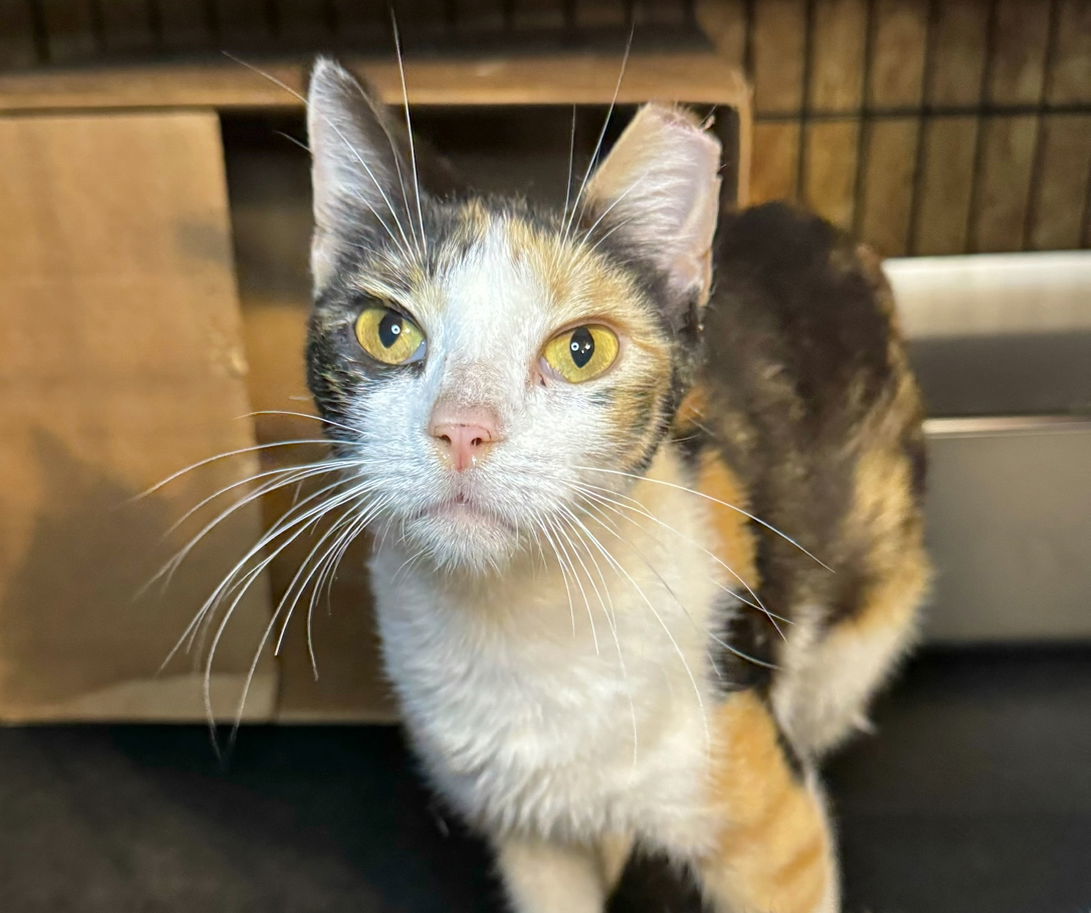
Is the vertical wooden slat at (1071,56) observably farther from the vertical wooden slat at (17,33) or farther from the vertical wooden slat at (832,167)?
the vertical wooden slat at (17,33)

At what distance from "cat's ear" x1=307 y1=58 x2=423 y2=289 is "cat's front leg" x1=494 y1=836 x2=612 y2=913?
22.3 inches

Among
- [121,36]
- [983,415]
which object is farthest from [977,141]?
[121,36]

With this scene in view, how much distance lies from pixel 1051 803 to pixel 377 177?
97 centimetres

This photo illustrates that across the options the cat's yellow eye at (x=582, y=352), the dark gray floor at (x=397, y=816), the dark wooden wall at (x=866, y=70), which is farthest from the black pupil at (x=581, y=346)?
the dark wooden wall at (x=866, y=70)

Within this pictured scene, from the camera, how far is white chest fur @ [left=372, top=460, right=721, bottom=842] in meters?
0.90

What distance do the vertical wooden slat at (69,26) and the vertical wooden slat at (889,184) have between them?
3.72ft

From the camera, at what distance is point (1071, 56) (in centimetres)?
159

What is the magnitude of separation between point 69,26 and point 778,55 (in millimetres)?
1007

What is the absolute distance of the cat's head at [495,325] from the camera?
74 cm

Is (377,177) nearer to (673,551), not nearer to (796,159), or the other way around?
(673,551)

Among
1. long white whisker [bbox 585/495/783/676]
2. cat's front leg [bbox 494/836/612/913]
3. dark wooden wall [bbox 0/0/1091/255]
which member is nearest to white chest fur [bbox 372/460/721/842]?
long white whisker [bbox 585/495/783/676]

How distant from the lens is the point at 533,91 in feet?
3.50

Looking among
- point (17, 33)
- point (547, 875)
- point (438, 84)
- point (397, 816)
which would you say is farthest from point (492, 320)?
point (17, 33)

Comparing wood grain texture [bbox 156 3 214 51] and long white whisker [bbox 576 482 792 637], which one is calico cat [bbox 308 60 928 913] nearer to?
long white whisker [bbox 576 482 792 637]
